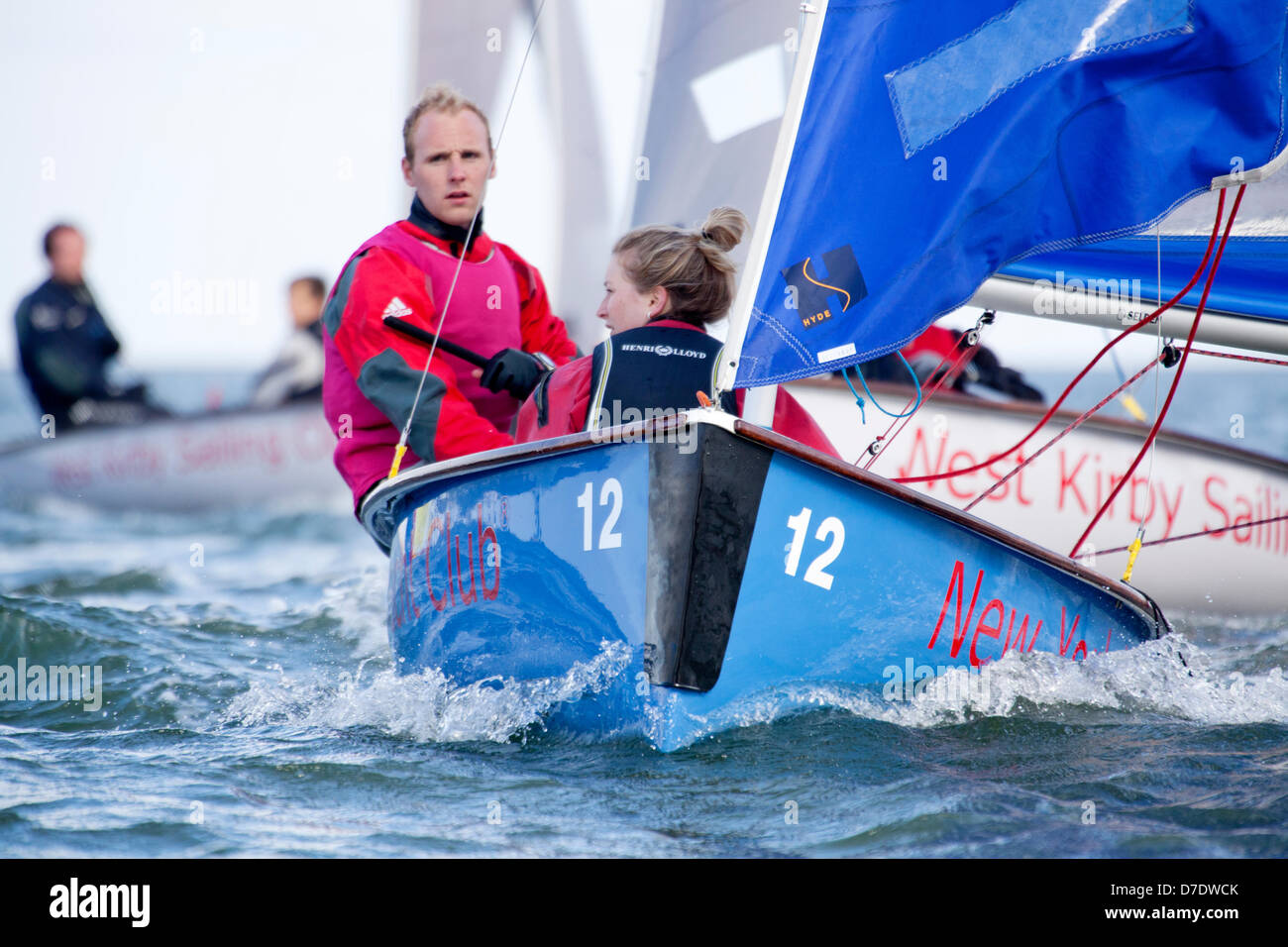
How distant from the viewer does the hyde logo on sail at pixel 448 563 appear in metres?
3.11

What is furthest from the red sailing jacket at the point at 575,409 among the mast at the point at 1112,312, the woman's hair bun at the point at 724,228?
the mast at the point at 1112,312

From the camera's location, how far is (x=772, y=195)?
114 inches

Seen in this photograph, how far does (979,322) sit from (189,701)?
7.95 feet

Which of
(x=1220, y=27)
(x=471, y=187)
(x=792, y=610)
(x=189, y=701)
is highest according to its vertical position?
(x=1220, y=27)

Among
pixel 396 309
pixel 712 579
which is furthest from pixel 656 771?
pixel 396 309

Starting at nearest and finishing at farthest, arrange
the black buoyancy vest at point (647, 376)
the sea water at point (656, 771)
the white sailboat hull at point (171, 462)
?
the sea water at point (656, 771) < the black buoyancy vest at point (647, 376) < the white sailboat hull at point (171, 462)

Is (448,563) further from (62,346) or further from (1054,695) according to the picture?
(62,346)

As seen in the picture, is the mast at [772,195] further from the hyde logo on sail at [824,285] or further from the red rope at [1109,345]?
the red rope at [1109,345]

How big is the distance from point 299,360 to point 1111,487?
7.48 m

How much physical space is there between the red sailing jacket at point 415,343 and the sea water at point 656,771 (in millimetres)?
653

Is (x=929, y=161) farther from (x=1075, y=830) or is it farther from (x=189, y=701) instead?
(x=189, y=701)

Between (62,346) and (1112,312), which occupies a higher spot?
(1112,312)

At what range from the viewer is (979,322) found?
4074mm
